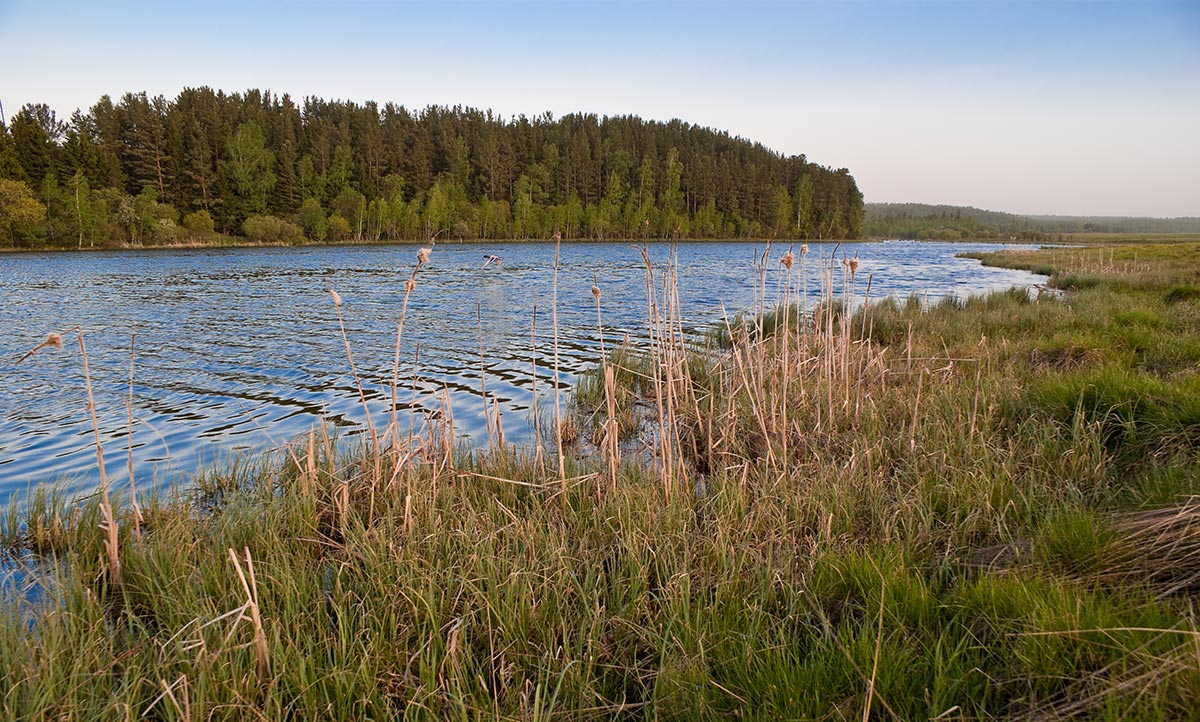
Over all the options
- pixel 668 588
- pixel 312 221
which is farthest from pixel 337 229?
pixel 668 588

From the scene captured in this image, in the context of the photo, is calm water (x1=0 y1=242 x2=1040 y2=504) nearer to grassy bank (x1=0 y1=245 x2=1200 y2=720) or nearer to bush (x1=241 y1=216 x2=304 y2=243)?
grassy bank (x1=0 y1=245 x2=1200 y2=720)

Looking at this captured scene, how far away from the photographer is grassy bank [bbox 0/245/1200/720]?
6.94ft

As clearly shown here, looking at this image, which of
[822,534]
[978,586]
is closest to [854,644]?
[978,586]

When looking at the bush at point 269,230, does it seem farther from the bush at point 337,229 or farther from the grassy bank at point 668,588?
the grassy bank at point 668,588

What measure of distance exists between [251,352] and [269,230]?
5739cm

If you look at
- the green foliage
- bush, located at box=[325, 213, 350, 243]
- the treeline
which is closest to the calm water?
the treeline

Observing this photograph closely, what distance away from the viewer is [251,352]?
12.4m

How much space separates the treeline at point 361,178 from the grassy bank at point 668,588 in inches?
2148

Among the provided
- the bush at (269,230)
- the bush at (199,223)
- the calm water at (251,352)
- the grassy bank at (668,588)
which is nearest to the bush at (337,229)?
the bush at (269,230)

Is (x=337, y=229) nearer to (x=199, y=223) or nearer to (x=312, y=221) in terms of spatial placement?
(x=312, y=221)

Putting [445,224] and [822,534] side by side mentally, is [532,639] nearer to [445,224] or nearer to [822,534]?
[822,534]

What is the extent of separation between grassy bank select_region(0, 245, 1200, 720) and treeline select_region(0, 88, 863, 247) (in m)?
54.6

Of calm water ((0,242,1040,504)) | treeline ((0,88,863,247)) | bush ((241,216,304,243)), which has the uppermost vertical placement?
treeline ((0,88,863,247))

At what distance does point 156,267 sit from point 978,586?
40.4 meters
